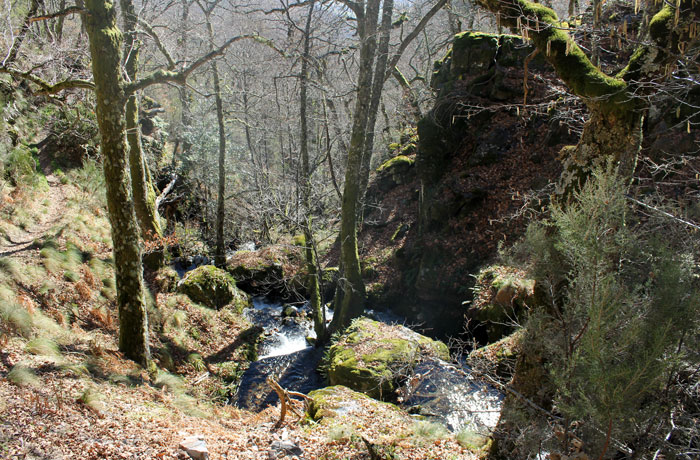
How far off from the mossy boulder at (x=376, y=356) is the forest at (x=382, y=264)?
5 centimetres

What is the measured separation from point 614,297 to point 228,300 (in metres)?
10.0

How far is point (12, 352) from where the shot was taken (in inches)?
205

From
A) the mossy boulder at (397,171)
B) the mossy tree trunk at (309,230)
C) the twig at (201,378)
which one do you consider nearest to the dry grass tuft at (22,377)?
the twig at (201,378)

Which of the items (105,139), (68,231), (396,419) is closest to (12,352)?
(105,139)

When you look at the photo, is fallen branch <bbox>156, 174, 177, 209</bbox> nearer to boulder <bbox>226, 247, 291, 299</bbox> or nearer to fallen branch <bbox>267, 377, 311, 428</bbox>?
boulder <bbox>226, 247, 291, 299</bbox>

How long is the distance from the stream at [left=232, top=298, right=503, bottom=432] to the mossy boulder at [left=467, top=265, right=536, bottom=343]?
3.97 ft

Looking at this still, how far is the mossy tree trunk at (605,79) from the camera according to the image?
3752 millimetres

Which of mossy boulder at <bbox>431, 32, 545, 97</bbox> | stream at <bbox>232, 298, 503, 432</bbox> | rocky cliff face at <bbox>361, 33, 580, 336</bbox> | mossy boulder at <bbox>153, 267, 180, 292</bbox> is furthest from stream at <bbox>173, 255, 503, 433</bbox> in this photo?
mossy boulder at <bbox>431, 32, 545, 97</bbox>

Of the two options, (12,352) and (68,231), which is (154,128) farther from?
(12,352)

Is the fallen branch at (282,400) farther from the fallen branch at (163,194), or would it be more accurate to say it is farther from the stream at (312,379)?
the fallen branch at (163,194)

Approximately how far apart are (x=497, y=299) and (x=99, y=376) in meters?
7.59

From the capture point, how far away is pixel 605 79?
13.3 feet

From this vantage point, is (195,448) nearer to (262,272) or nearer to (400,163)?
(262,272)

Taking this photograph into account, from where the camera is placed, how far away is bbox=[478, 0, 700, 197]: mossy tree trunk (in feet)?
12.3
